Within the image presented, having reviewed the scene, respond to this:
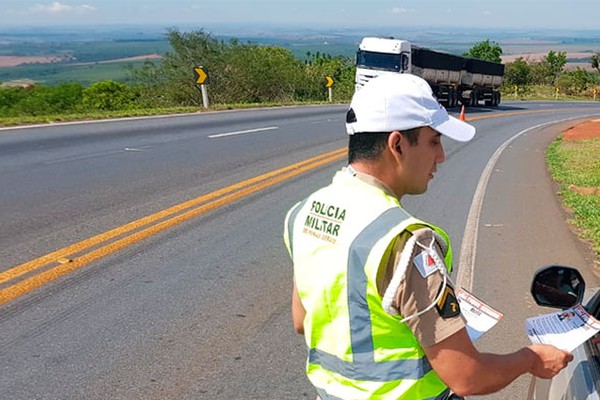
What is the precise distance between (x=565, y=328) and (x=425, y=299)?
2.38 feet

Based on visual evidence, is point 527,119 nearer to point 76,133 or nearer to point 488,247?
point 76,133

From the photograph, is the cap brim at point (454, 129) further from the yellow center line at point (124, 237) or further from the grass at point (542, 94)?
the grass at point (542, 94)

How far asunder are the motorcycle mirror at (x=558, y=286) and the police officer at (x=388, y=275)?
40cm

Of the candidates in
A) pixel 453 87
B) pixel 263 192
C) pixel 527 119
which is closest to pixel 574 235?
pixel 263 192

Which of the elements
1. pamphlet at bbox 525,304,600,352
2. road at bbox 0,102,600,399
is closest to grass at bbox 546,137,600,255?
road at bbox 0,102,600,399

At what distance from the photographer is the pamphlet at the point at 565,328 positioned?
1904 mm

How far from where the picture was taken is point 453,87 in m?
32.1

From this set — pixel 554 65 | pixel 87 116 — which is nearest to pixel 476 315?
pixel 87 116

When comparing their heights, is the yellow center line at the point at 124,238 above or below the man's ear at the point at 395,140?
below

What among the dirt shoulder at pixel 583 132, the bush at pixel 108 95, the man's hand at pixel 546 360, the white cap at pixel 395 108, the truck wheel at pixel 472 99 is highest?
the white cap at pixel 395 108

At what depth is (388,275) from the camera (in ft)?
5.10

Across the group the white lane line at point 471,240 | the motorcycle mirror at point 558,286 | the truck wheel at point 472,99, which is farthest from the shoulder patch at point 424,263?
the truck wheel at point 472,99

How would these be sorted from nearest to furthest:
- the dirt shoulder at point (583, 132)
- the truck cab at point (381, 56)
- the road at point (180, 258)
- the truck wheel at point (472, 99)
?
the road at point (180, 258) → the dirt shoulder at point (583, 132) → the truck cab at point (381, 56) → the truck wheel at point (472, 99)

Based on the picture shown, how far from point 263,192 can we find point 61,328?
15.1 ft
